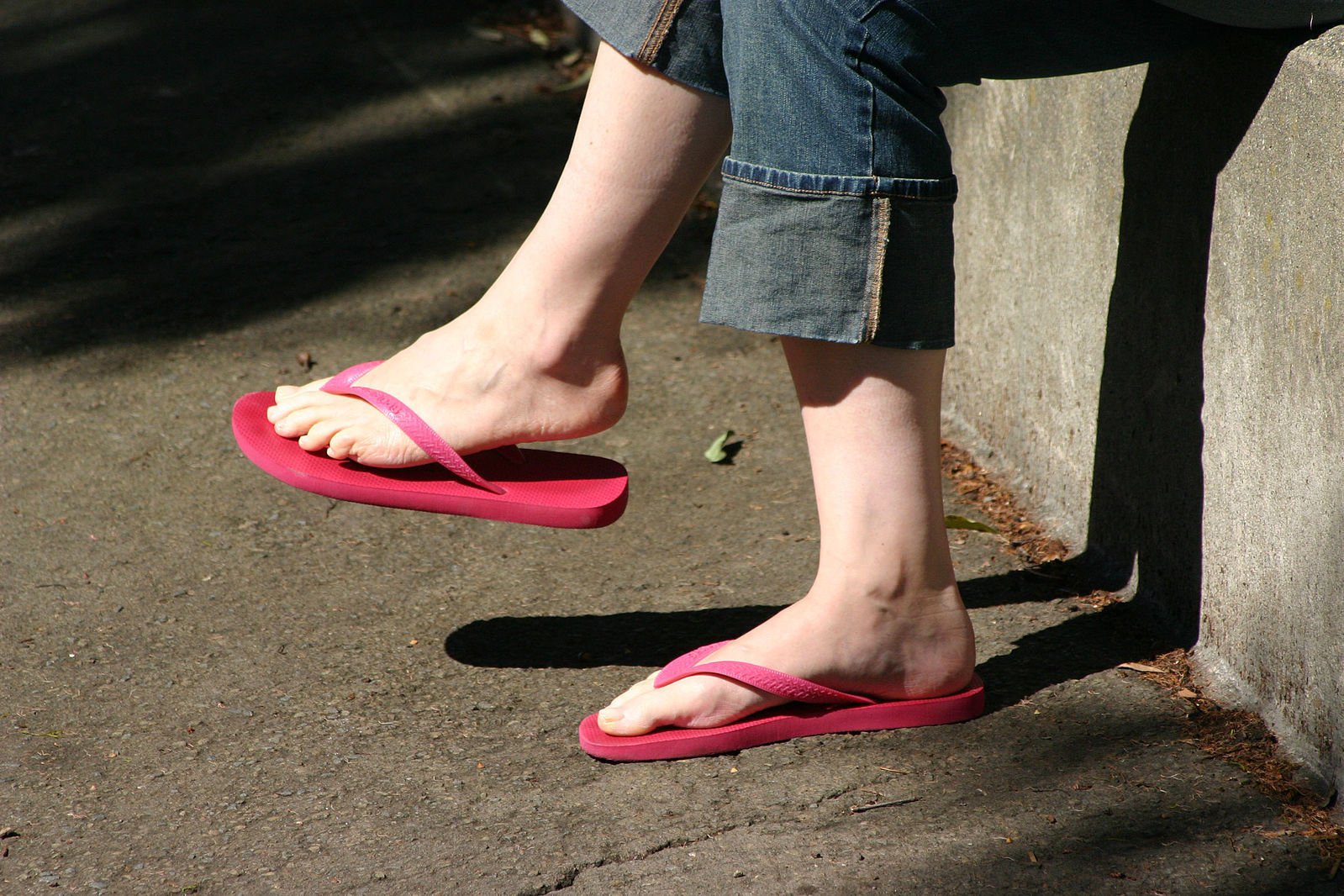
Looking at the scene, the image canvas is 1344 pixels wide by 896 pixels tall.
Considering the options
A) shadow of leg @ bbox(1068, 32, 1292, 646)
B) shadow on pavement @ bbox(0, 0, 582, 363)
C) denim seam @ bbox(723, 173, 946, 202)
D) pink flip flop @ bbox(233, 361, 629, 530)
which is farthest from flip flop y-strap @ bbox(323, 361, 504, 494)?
shadow on pavement @ bbox(0, 0, 582, 363)

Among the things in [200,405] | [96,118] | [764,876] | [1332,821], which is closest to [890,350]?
[764,876]

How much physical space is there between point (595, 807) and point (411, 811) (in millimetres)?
195

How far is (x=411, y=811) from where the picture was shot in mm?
1306

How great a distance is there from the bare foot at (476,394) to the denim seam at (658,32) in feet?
1.13

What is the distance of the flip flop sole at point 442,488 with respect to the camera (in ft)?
4.87

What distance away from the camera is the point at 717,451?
7.18ft

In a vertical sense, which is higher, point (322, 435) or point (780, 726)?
point (322, 435)

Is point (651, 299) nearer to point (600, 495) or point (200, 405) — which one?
point (200, 405)

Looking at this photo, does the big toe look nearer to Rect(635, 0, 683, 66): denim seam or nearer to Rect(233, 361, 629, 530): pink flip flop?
Rect(233, 361, 629, 530): pink flip flop

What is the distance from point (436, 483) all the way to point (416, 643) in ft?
0.86

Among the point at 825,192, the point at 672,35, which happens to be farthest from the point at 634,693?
the point at 672,35

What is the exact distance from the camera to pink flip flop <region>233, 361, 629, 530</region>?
1.49 metres

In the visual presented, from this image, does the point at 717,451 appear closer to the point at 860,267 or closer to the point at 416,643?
the point at 416,643

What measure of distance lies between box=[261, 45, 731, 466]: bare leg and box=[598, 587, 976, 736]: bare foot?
0.38m
